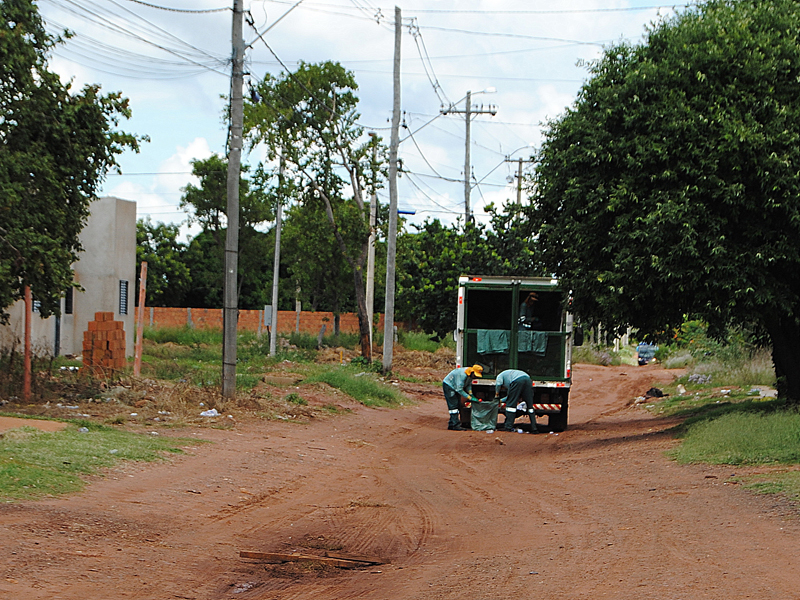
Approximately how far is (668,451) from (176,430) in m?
8.01

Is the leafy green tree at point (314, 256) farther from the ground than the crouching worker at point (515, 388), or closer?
farther from the ground

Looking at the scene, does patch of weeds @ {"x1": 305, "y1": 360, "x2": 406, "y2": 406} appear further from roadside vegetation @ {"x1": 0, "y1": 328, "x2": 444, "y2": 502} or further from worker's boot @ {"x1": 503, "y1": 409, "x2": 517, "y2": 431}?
worker's boot @ {"x1": 503, "y1": 409, "x2": 517, "y2": 431}

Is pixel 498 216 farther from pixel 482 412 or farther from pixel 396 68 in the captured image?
pixel 482 412

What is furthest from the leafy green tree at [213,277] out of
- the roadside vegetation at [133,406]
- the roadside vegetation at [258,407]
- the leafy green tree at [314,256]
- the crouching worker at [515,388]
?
the crouching worker at [515,388]

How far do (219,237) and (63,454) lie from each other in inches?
2251

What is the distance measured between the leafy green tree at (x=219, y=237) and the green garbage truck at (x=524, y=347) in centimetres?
3466

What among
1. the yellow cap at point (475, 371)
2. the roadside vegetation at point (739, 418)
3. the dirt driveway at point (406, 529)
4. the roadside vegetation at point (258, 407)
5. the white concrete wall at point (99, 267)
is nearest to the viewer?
the dirt driveway at point (406, 529)

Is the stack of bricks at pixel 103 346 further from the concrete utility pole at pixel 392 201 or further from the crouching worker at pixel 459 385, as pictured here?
the concrete utility pole at pixel 392 201

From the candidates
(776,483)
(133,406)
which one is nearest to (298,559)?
(776,483)

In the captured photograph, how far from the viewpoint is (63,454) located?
390 inches

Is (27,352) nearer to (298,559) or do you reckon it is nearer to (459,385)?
(459,385)

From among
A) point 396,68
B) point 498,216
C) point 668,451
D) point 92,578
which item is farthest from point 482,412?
point 498,216

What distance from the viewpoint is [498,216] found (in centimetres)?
3712

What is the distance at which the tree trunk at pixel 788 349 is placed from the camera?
14.9 metres
